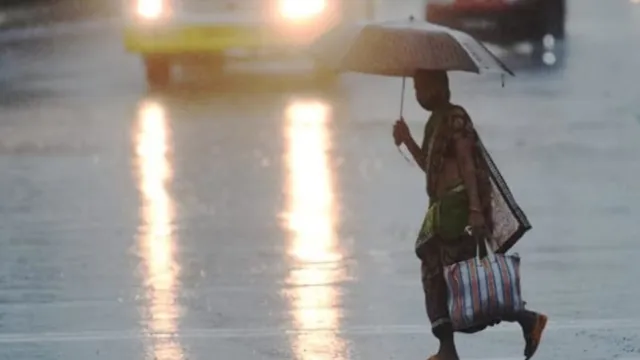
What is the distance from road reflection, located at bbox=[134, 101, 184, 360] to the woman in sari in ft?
4.48

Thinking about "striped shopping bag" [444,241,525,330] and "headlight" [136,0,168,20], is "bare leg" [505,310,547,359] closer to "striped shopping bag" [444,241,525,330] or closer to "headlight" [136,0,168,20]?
"striped shopping bag" [444,241,525,330]

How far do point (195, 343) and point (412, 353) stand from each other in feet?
3.23

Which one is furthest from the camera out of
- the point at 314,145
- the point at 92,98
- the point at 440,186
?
the point at 92,98

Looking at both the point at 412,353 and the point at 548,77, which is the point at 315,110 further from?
the point at 412,353

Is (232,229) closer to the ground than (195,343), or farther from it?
closer to the ground

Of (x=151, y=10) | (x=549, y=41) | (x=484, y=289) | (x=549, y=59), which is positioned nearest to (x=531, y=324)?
(x=484, y=289)

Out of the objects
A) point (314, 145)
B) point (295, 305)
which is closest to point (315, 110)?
point (314, 145)

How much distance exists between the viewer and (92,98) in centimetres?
2058

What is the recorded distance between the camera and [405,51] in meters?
7.05

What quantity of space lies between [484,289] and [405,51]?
39.4 inches

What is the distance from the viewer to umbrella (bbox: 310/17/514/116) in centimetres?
699

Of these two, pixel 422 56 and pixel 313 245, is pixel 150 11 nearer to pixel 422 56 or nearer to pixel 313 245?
pixel 313 245

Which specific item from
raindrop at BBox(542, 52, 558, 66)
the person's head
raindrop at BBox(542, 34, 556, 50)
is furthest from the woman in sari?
raindrop at BBox(542, 34, 556, 50)

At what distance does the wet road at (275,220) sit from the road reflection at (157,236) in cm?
2
